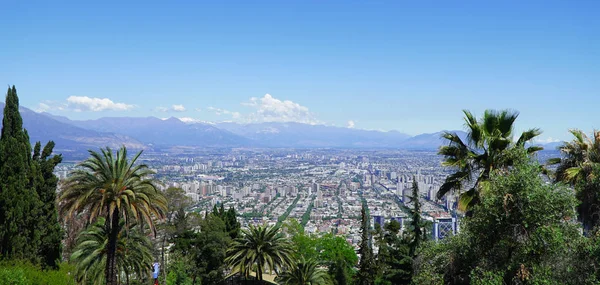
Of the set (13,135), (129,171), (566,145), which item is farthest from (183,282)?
(566,145)

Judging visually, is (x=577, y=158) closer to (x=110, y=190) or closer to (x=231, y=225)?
(x=110, y=190)

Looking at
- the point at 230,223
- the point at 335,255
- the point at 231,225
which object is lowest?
the point at 335,255

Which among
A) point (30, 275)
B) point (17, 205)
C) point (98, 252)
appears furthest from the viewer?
point (17, 205)

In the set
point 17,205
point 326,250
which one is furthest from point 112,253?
point 326,250

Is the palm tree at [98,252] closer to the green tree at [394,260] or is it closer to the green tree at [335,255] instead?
the green tree at [394,260]

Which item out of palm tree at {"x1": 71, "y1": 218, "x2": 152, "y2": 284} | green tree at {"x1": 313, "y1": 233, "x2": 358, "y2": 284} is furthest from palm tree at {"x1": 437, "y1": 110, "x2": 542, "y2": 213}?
green tree at {"x1": 313, "y1": 233, "x2": 358, "y2": 284}

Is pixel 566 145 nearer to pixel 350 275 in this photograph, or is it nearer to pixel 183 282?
pixel 183 282
